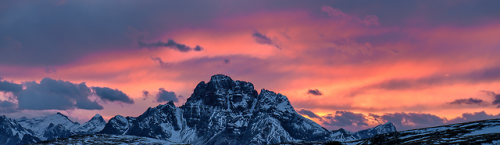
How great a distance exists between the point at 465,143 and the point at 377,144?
43644 millimetres

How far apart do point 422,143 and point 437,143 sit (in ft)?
19.2

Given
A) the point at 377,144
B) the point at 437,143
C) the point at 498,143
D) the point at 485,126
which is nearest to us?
the point at 498,143

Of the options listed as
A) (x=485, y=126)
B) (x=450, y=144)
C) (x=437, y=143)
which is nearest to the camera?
(x=450, y=144)

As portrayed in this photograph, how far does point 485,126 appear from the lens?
19688cm

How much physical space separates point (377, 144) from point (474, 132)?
4431 centimetres

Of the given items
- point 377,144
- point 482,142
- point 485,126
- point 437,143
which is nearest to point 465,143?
point 482,142

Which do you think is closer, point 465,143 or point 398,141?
point 465,143

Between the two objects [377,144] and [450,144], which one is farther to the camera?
[377,144]

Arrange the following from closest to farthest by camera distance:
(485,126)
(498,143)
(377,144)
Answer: (498,143), (377,144), (485,126)

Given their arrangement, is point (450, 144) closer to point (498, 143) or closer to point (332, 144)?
point (498, 143)

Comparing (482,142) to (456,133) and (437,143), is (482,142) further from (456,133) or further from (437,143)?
(456,133)

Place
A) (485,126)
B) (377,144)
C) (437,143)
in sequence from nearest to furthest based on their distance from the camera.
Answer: (437,143)
(377,144)
(485,126)

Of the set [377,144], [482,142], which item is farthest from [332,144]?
[482,142]

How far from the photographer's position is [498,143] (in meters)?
137
